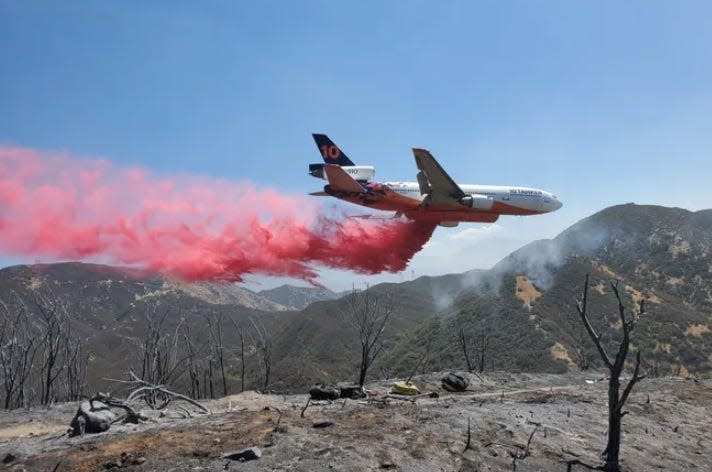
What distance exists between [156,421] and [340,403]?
8.79 m

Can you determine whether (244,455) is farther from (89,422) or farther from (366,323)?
(366,323)

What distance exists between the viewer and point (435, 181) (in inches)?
1612

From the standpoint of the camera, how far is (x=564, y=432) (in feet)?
79.4

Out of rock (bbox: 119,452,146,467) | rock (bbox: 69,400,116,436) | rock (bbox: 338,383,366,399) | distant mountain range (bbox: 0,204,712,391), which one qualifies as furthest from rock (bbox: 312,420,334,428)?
distant mountain range (bbox: 0,204,712,391)

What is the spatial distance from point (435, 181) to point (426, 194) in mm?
2035

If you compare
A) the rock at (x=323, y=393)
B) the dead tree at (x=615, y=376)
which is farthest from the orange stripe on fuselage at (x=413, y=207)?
the dead tree at (x=615, y=376)

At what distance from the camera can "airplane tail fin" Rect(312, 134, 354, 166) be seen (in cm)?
4550

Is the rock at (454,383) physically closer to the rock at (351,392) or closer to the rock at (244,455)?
the rock at (351,392)

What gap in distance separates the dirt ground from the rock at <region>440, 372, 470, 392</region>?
2.76 meters

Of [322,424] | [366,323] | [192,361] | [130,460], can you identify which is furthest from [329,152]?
[130,460]

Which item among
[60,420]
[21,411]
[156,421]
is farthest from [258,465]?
[21,411]

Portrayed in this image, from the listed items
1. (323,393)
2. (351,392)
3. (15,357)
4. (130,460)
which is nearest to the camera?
(130,460)

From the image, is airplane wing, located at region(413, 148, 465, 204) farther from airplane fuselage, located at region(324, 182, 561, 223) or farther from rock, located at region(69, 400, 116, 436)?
rock, located at region(69, 400, 116, 436)

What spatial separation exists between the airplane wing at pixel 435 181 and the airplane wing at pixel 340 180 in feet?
17.1
